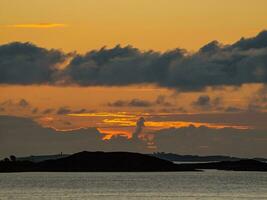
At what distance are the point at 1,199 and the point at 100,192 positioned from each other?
29.9 meters

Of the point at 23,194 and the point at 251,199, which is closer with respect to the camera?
the point at 251,199

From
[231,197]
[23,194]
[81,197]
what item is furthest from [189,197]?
[23,194]

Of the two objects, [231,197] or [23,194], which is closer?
[231,197]

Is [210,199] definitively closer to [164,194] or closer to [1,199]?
[164,194]

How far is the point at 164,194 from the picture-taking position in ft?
508

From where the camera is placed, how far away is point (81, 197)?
143m

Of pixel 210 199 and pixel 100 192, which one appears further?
pixel 100 192

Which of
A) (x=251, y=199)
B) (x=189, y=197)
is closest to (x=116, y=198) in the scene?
(x=189, y=197)

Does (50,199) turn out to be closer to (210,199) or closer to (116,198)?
(116,198)

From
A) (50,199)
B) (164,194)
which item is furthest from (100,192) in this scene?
(50,199)

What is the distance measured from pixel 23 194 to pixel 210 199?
115 ft

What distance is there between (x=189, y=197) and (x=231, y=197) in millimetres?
6904

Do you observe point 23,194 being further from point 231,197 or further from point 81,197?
point 231,197

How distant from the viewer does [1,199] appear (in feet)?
448
